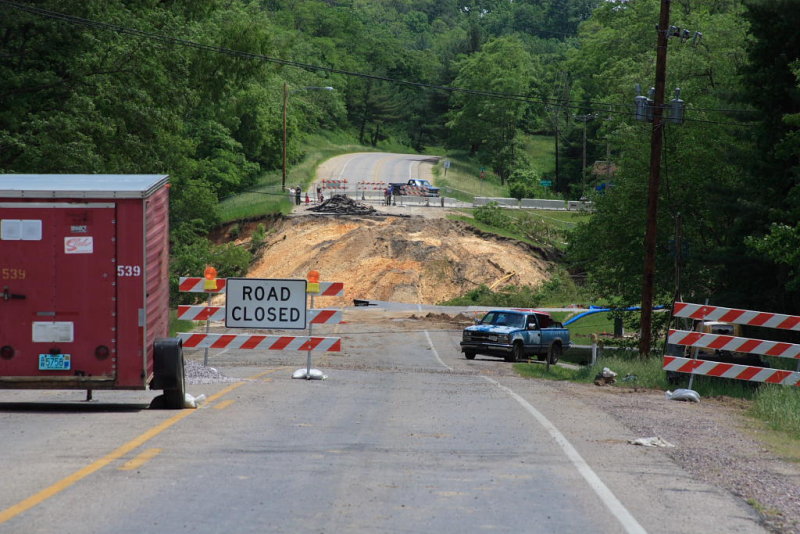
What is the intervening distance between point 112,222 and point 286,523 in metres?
6.54

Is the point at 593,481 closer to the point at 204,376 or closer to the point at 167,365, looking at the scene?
the point at 167,365

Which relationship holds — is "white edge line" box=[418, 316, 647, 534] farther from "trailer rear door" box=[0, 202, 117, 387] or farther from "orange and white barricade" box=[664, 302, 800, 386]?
"trailer rear door" box=[0, 202, 117, 387]

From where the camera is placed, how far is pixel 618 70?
88750 millimetres

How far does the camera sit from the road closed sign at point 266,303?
60.1 ft

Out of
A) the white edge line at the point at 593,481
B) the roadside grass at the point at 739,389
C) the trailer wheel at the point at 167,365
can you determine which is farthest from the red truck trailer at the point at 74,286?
the roadside grass at the point at 739,389

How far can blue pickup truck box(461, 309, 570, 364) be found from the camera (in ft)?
99.2

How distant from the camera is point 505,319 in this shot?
3122 cm

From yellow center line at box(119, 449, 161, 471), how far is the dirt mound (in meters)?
46.4

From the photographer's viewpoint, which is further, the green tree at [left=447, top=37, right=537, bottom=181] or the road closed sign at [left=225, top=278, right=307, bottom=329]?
the green tree at [left=447, top=37, right=537, bottom=181]

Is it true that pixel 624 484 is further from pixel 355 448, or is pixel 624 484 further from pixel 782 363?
pixel 782 363

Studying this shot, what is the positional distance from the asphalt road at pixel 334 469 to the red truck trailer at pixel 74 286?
628 millimetres

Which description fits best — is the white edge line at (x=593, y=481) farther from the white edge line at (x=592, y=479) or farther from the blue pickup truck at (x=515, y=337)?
the blue pickup truck at (x=515, y=337)

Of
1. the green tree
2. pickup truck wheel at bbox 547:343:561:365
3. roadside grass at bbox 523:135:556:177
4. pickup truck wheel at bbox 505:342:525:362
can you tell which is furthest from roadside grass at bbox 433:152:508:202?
pickup truck wheel at bbox 505:342:525:362

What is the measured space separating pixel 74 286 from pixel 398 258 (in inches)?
1921
